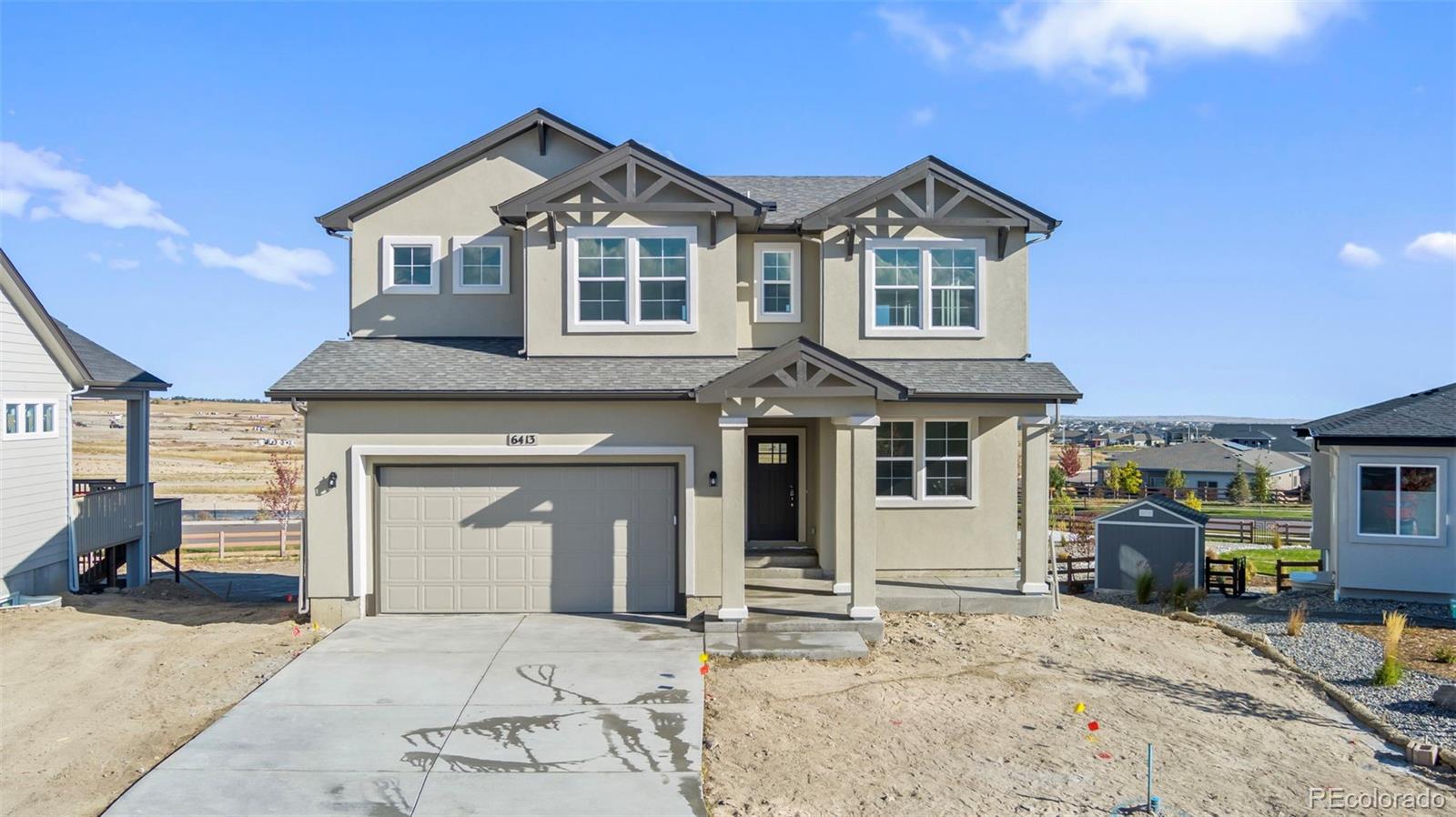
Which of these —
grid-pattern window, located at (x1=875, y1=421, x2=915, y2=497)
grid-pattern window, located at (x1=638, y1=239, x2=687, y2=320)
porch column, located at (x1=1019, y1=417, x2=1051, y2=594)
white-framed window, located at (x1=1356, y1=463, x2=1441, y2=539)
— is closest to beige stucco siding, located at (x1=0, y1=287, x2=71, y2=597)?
grid-pattern window, located at (x1=638, y1=239, x2=687, y2=320)

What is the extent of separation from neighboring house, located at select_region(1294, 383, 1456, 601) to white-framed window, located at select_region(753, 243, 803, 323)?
31.0 ft

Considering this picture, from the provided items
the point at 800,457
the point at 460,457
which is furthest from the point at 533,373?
the point at 800,457

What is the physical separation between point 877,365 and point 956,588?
3.70m

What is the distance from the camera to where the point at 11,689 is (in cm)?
1043

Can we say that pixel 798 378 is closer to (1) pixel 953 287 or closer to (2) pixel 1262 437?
(1) pixel 953 287

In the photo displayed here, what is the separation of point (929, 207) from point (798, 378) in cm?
441

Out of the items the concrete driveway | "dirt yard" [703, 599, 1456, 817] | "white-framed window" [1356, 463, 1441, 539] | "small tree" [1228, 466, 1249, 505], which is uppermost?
"white-framed window" [1356, 463, 1441, 539]

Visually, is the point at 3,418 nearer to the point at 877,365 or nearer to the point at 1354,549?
the point at 877,365

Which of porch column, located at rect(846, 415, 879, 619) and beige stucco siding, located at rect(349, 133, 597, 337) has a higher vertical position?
beige stucco siding, located at rect(349, 133, 597, 337)

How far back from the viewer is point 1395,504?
1559cm

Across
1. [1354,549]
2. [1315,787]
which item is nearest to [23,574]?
[1315,787]

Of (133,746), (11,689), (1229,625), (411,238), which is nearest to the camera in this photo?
(133,746)

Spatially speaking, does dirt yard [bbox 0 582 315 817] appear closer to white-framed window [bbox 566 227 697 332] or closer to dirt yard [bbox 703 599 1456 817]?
dirt yard [bbox 703 599 1456 817]

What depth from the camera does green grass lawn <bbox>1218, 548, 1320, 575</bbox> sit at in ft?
82.7
